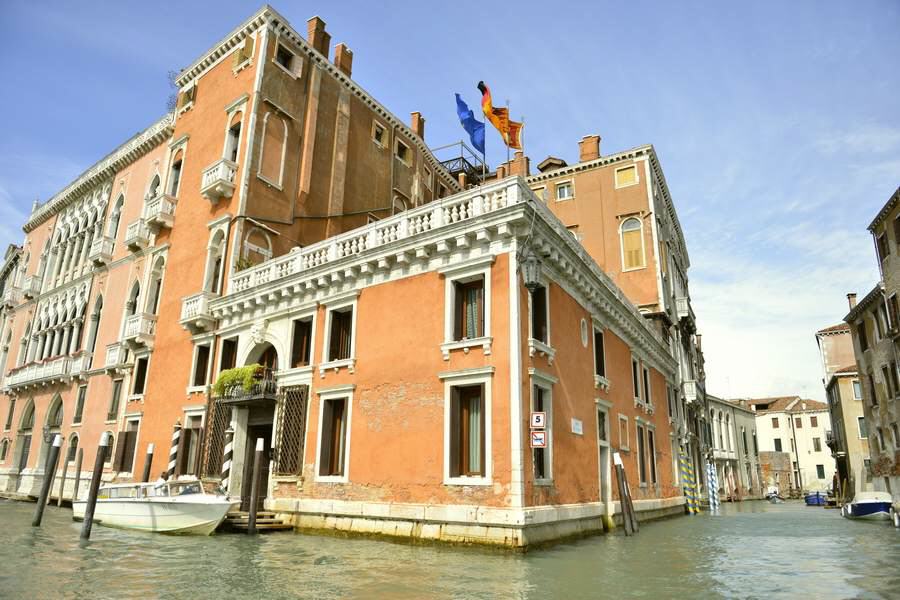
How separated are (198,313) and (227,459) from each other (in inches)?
188

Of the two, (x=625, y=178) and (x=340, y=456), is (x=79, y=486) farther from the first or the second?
(x=625, y=178)

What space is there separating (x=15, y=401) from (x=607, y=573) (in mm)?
30682

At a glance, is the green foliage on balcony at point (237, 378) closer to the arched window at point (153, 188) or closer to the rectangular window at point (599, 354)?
the rectangular window at point (599, 354)

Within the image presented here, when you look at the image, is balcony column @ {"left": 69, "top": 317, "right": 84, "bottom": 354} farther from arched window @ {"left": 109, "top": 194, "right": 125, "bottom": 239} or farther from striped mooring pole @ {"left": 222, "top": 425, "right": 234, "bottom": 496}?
striped mooring pole @ {"left": 222, "top": 425, "right": 234, "bottom": 496}

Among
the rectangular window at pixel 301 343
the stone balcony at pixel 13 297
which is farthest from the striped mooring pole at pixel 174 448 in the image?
the stone balcony at pixel 13 297

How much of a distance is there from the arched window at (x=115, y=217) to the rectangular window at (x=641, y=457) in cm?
2306

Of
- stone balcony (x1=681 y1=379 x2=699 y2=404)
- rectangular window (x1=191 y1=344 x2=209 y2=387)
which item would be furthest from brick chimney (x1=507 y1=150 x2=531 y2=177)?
rectangular window (x1=191 y1=344 x2=209 y2=387)

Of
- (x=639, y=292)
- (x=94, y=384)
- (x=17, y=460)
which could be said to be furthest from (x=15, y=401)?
(x=639, y=292)

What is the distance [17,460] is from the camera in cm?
2703

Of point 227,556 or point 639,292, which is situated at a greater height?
point 639,292

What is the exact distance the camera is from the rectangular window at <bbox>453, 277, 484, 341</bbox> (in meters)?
12.5

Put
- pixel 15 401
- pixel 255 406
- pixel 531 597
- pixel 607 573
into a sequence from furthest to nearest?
pixel 15 401 < pixel 255 406 < pixel 607 573 < pixel 531 597

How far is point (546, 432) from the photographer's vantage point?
39.8 feet

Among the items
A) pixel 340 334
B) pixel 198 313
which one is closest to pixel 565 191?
pixel 340 334
